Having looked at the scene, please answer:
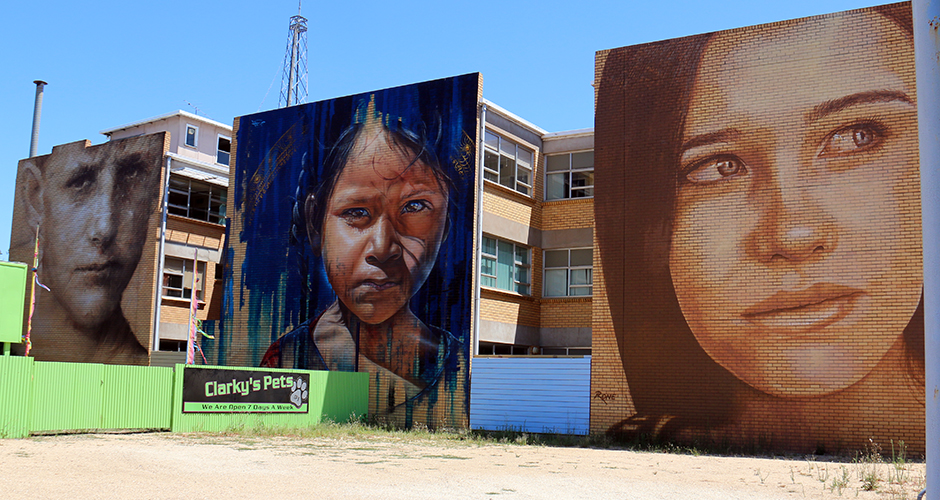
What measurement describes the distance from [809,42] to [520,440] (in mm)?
11928

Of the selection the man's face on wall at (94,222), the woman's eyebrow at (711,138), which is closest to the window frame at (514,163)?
the woman's eyebrow at (711,138)

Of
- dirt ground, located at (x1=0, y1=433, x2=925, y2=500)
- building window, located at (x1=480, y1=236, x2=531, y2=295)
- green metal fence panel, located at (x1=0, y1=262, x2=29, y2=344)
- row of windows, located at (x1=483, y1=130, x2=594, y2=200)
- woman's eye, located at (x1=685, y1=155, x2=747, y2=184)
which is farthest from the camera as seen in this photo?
row of windows, located at (x1=483, y1=130, x2=594, y2=200)

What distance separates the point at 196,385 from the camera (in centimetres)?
2158

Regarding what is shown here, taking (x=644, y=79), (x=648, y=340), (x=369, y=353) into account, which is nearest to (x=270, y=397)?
(x=369, y=353)

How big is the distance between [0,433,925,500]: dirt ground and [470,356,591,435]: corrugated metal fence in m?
2.82

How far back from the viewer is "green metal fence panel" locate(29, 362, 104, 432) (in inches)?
745

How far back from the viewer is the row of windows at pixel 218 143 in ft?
120

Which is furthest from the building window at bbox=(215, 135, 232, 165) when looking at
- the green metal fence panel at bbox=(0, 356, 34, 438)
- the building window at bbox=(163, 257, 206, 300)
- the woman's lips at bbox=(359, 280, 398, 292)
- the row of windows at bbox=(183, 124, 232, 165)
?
the green metal fence panel at bbox=(0, 356, 34, 438)

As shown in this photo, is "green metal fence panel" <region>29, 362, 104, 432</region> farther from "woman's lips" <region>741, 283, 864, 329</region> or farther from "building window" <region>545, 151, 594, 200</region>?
"woman's lips" <region>741, 283, 864, 329</region>

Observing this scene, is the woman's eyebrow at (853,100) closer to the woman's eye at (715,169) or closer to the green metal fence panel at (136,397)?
the woman's eye at (715,169)

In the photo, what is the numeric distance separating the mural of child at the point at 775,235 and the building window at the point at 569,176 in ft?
17.4

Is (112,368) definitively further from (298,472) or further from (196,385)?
(298,472)

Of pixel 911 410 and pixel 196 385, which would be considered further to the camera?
pixel 196 385
